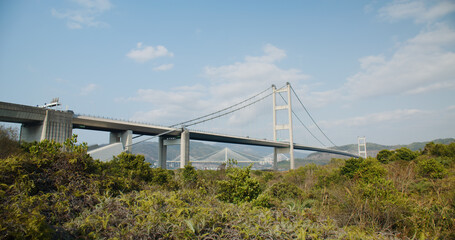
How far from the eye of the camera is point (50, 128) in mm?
30516

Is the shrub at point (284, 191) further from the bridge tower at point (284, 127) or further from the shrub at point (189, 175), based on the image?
the bridge tower at point (284, 127)

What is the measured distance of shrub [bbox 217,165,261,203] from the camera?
27.1 feet

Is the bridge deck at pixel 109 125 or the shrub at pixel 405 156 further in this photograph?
the bridge deck at pixel 109 125

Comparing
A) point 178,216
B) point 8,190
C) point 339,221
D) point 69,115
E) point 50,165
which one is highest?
point 69,115

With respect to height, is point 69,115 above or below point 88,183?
above

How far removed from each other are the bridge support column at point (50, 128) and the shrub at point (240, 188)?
29.1 m

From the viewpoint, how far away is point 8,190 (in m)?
5.01

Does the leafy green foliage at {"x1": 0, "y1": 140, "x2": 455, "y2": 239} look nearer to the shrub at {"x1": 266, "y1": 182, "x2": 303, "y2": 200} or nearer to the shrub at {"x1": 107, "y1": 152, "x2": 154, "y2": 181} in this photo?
the shrub at {"x1": 266, "y1": 182, "x2": 303, "y2": 200}

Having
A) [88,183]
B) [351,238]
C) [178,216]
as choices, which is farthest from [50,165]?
[351,238]

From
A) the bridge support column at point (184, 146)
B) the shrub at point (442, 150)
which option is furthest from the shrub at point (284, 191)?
the bridge support column at point (184, 146)

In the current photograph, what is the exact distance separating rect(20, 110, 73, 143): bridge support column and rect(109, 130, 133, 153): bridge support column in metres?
9.26

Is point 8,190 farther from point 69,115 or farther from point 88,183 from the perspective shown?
point 69,115

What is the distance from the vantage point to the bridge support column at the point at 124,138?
40634 millimetres

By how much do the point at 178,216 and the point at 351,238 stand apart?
3.00 m
